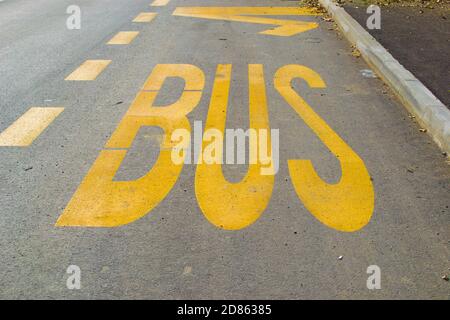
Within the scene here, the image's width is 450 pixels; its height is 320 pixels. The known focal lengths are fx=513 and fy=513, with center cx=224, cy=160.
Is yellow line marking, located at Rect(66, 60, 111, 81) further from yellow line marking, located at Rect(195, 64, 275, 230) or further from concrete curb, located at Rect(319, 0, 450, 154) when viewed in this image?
concrete curb, located at Rect(319, 0, 450, 154)

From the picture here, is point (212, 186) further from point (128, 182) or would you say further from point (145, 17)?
point (145, 17)

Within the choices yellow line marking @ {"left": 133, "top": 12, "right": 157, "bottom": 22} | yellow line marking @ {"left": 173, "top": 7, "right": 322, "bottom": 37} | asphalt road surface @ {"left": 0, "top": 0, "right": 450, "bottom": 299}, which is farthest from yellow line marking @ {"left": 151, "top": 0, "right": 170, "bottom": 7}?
asphalt road surface @ {"left": 0, "top": 0, "right": 450, "bottom": 299}

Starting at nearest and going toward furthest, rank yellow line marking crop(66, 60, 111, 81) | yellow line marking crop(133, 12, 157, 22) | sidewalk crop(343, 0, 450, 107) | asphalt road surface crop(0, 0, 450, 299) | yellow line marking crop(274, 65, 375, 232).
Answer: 1. asphalt road surface crop(0, 0, 450, 299)
2. yellow line marking crop(274, 65, 375, 232)
3. sidewalk crop(343, 0, 450, 107)
4. yellow line marking crop(66, 60, 111, 81)
5. yellow line marking crop(133, 12, 157, 22)

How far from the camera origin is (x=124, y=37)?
1056cm

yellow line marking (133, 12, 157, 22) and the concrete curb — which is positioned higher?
yellow line marking (133, 12, 157, 22)

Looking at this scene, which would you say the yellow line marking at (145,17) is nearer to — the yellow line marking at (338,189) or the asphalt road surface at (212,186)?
the asphalt road surface at (212,186)

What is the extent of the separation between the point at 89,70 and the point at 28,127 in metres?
2.49

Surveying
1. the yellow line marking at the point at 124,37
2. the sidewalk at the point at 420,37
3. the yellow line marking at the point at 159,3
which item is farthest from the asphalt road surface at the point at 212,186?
the yellow line marking at the point at 159,3

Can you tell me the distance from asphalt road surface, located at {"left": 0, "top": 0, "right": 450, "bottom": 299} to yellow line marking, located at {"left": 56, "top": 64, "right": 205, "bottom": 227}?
18mm

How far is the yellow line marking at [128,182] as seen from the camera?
4.41 metres

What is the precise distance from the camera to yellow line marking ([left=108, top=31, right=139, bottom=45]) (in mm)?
10172

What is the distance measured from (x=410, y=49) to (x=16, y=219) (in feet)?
23.0

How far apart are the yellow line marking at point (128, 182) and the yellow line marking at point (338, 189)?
1.26 meters
